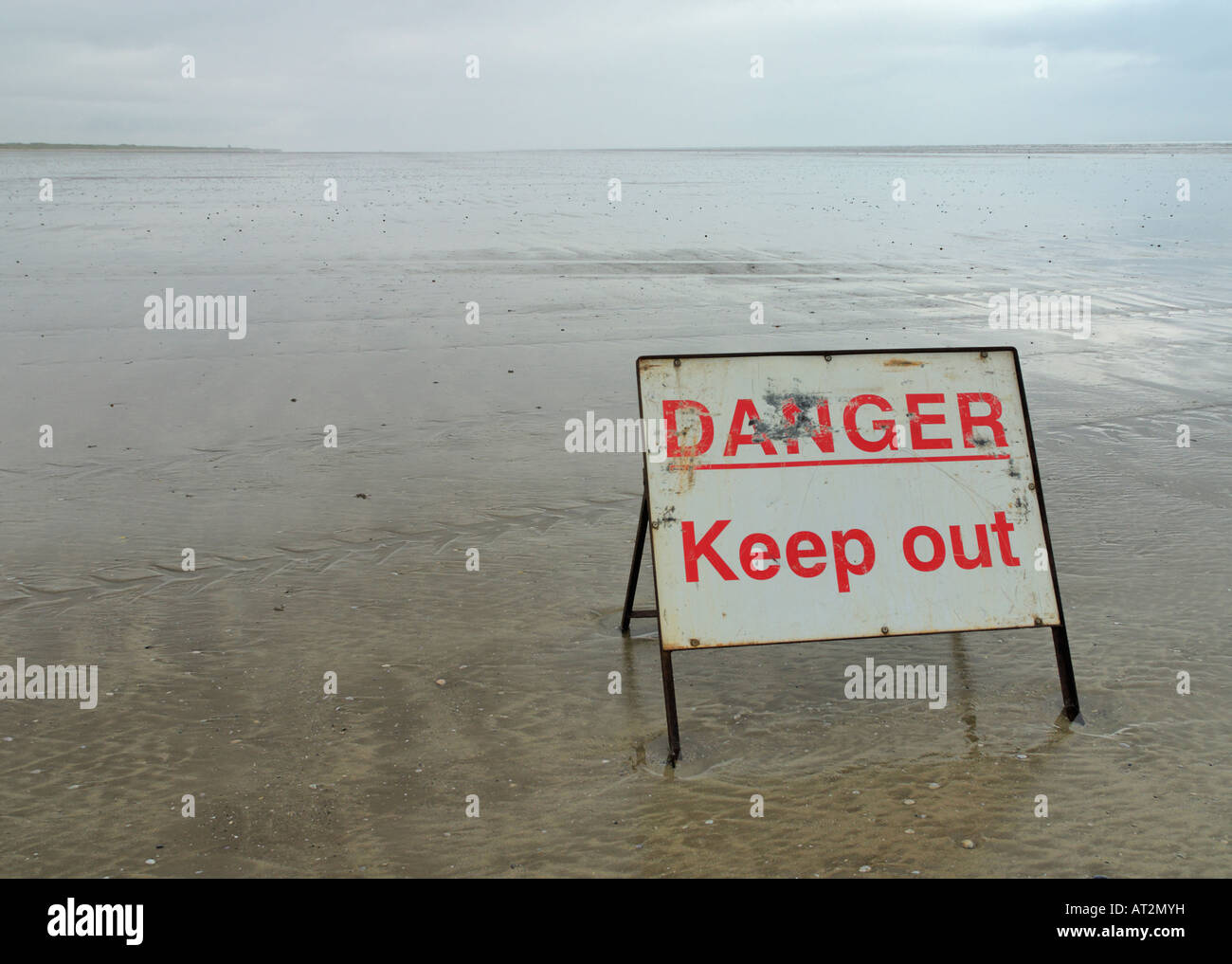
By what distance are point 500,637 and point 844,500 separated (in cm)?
168

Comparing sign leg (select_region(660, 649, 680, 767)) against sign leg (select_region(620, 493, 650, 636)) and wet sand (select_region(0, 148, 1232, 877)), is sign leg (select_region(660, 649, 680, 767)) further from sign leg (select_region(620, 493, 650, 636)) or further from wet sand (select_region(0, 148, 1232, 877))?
sign leg (select_region(620, 493, 650, 636))

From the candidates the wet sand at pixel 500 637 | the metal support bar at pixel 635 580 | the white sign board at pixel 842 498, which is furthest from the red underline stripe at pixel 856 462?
the wet sand at pixel 500 637

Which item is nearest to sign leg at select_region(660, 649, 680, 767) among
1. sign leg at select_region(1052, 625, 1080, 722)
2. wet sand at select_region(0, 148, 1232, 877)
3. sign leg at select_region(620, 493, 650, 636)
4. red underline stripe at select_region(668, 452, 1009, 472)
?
wet sand at select_region(0, 148, 1232, 877)

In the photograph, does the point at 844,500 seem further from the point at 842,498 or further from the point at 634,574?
the point at 634,574

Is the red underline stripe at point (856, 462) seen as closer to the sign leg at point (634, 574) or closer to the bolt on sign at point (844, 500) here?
the bolt on sign at point (844, 500)

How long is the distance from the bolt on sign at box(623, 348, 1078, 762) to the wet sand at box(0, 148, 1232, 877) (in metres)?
0.45

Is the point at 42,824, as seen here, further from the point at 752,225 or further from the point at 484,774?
Result: the point at 752,225

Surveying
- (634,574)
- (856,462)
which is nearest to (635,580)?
(634,574)

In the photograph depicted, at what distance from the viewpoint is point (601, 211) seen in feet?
88.7

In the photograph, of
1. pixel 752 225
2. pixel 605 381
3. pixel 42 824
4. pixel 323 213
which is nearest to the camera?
pixel 42 824

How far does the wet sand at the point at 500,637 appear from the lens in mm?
3465

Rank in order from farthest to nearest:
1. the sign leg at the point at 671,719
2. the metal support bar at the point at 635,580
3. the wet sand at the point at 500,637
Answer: the metal support bar at the point at 635,580, the sign leg at the point at 671,719, the wet sand at the point at 500,637
